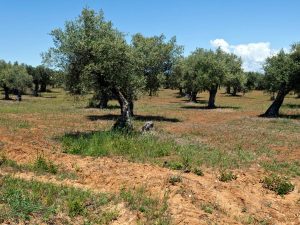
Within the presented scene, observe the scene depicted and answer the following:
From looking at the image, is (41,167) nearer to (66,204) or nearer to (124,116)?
(66,204)

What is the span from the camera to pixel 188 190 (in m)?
17.3

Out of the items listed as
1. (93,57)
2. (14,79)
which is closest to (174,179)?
(93,57)

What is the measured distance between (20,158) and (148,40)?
32258 mm

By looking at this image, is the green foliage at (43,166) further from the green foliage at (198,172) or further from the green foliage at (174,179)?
the green foliage at (198,172)

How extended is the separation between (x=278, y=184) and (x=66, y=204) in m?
9.64

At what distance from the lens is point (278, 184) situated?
62.7ft

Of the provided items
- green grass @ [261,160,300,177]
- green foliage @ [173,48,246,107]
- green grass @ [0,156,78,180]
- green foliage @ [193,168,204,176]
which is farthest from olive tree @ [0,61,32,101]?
green foliage @ [193,168,204,176]

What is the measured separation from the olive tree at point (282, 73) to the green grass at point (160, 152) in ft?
89.1

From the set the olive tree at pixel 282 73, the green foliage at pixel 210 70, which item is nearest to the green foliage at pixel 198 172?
the olive tree at pixel 282 73

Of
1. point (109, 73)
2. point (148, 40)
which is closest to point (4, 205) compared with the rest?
point (109, 73)

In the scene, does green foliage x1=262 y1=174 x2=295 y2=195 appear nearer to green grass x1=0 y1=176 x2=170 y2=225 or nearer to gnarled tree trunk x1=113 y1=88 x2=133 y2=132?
green grass x1=0 y1=176 x2=170 y2=225

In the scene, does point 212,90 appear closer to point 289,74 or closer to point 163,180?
point 289,74

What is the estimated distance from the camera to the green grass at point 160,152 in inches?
883

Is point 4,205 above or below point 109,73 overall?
below
